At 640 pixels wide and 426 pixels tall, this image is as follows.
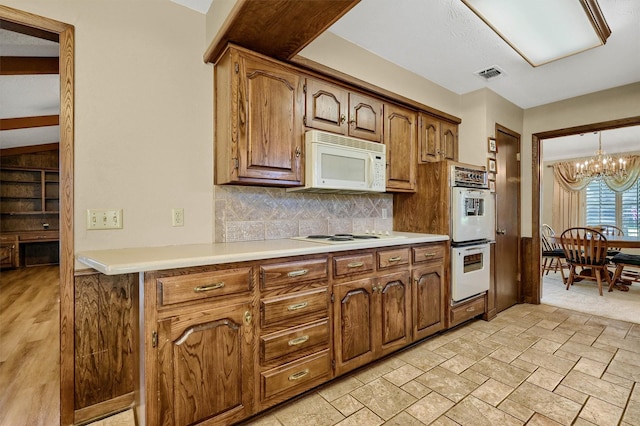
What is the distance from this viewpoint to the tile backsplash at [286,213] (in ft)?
6.93

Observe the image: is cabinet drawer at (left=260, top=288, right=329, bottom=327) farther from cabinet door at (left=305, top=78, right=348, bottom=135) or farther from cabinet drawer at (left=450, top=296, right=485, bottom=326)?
cabinet drawer at (left=450, top=296, right=485, bottom=326)

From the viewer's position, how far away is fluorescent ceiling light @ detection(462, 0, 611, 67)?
1873 millimetres

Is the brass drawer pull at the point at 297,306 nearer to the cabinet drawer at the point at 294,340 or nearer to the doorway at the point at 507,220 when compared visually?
the cabinet drawer at the point at 294,340

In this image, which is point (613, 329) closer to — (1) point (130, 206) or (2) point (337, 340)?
(2) point (337, 340)

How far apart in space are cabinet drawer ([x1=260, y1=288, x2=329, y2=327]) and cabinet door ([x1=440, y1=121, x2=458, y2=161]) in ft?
7.33

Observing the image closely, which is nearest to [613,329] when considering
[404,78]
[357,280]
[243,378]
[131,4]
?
[357,280]

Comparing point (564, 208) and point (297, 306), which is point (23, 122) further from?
point (564, 208)

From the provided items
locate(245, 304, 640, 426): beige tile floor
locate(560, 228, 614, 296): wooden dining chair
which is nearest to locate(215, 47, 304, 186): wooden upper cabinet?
locate(245, 304, 640, 426): beige tile floor

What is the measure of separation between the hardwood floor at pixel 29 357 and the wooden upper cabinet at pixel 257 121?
5.29 ft

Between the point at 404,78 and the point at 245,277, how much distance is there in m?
2.40

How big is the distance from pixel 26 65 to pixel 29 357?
2.10m

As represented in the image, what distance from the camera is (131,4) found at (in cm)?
177

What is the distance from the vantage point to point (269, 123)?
2002mm

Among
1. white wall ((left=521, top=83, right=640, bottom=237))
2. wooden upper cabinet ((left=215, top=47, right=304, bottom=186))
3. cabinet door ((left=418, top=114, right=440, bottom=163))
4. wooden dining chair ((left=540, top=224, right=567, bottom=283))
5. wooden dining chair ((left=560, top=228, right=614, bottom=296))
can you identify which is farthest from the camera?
wooden dining chair ((left=540, top=224, right=567, bottom=283))
